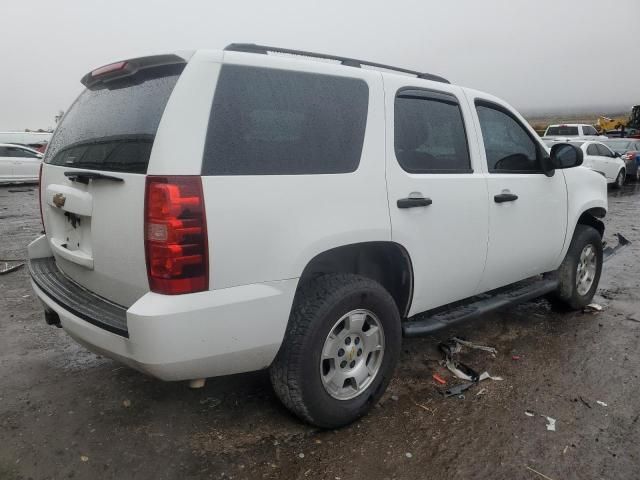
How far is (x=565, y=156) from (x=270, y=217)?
292cm

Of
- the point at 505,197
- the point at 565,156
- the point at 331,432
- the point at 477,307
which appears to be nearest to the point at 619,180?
the point at 565,156

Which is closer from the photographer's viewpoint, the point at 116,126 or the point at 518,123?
the point at 116,126

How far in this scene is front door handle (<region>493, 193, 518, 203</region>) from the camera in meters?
3.48

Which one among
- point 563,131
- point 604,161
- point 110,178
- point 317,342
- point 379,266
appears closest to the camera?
point 110,178

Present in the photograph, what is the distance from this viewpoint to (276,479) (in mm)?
2398

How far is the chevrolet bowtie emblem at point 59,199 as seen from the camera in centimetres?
273

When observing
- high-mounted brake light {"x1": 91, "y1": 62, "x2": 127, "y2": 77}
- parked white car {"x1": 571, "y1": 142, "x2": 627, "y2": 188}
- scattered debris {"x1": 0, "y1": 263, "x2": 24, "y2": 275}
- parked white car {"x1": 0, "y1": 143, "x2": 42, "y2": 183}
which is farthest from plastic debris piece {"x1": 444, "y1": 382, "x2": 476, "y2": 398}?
parked white car {"x1": 0, "y1": 143, "x2": 42, "y2": 183}

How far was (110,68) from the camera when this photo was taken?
2590 mm

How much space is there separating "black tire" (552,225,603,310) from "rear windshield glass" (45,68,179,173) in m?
3.81

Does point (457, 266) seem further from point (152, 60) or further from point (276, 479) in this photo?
point (152, 60)

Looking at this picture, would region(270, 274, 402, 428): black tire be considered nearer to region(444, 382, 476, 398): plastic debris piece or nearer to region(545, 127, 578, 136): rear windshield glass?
region(444, 382, 476, 398): plastic debris piece

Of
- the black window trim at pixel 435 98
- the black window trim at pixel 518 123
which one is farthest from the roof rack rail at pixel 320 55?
the black window trim at pixel 518 123

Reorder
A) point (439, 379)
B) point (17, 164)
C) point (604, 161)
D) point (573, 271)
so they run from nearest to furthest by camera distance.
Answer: point (439, 379), point (573, 271), point (604, 161), point (17, 164)

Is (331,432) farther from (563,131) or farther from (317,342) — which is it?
(563,131)
